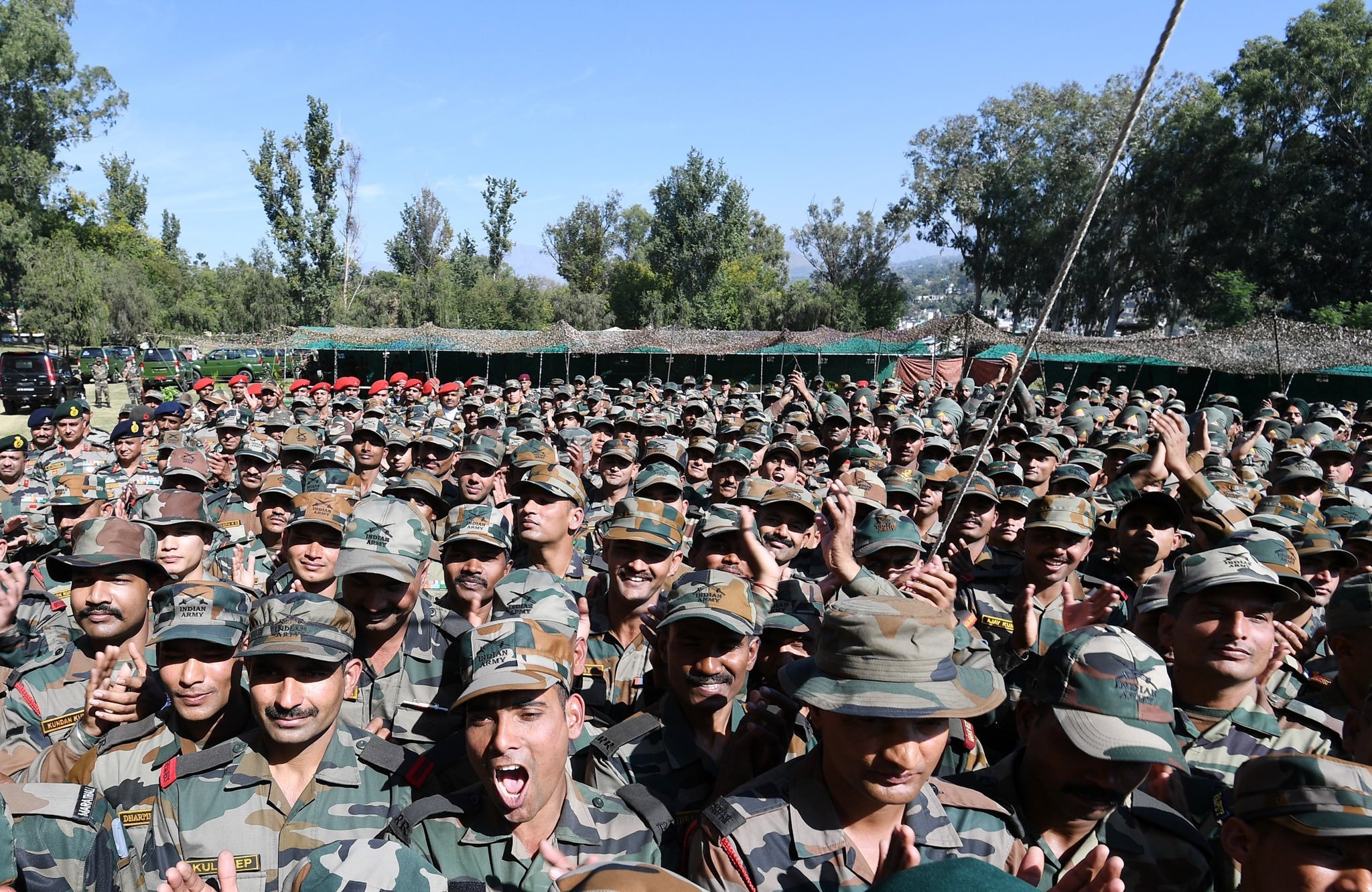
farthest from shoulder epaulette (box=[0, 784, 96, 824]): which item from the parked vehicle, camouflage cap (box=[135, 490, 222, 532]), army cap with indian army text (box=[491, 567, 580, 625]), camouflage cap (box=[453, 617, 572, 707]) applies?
the parked vehicle

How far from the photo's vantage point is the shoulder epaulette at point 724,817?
236cm

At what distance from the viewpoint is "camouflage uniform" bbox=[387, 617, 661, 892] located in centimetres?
256

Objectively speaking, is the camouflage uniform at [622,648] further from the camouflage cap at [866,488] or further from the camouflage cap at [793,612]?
the camouflage cap at [866,488]

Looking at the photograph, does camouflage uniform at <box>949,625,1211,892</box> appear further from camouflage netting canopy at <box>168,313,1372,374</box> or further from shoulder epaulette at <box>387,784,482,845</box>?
camouflage netting canopy at <box>168,313,1372,374</box>

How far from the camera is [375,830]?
9.61ft

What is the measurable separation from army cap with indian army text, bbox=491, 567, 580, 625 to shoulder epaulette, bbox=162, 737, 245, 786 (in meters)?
1.00

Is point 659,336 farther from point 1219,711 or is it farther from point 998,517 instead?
point 1219,711

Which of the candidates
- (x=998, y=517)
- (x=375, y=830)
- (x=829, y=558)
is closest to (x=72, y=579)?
(x=375, y=830)

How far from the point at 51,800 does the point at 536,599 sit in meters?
1.71

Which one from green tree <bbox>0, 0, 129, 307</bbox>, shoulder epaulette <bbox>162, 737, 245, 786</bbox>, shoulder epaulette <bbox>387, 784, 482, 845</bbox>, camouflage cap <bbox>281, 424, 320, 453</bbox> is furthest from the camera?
green tree <bbox>0, 0, 129, 307</bbox>

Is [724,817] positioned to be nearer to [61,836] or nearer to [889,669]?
[889,669]

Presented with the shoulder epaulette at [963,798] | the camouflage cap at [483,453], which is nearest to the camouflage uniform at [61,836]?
the shoulder epaulette at [963,798]

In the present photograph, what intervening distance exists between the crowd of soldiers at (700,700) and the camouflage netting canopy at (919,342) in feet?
55.2

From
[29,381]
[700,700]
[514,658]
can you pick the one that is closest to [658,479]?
[700,700]
